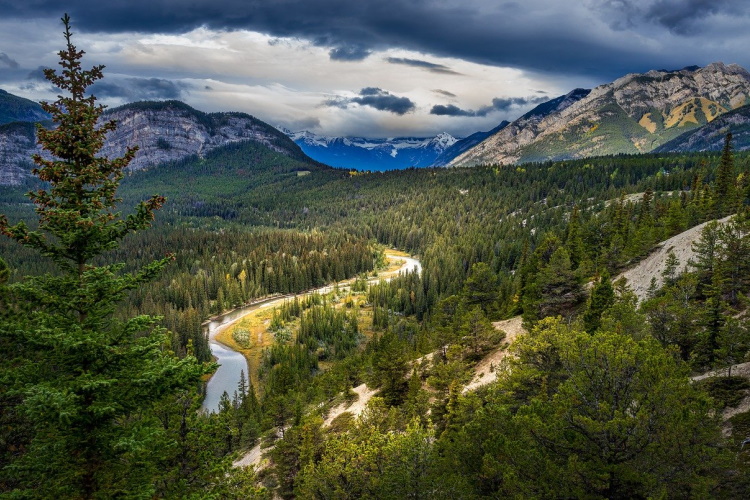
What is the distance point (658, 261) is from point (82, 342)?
6986 cm

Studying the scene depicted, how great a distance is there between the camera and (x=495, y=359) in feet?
188

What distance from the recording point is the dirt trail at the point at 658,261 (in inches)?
2235

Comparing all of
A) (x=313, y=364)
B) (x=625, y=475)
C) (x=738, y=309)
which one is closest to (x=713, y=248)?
(x=738, y=309)

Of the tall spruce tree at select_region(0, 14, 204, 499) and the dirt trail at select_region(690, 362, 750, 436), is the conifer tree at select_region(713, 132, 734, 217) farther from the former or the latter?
the tall spruce tree at select_region(0, 14, 204, 499)

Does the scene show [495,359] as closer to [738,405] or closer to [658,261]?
[658,261]

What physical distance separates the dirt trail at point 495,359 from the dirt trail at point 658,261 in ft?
56.1

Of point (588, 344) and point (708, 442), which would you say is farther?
point (588, 344)

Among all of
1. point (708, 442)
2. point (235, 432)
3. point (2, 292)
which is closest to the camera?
point (2, 292)

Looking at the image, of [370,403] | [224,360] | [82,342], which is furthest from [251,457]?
[224,360]

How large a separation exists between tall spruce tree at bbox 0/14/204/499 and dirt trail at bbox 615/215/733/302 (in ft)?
197

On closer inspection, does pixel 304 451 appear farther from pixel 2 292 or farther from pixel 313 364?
pixel 313 364

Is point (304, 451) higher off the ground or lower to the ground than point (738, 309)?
lower

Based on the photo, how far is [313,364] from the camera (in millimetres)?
102062

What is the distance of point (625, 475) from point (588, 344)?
645cm
